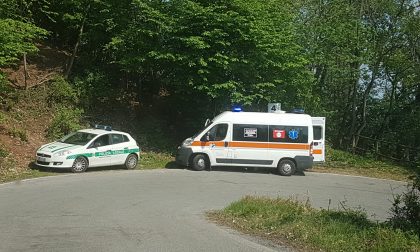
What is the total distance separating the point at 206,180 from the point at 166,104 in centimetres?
1201

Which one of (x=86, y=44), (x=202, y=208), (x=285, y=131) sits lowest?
(x=202, y=208)

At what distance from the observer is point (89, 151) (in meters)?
20.0

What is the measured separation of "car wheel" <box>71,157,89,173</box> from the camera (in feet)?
63.9

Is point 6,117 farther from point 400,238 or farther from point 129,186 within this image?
point 400,238

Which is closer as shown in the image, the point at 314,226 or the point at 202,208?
the point at 314,226

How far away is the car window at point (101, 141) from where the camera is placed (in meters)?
20.5

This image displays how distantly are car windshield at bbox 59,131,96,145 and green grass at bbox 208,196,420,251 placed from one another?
10.3m

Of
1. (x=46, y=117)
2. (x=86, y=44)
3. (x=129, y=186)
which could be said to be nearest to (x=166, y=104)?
(x=86, y=44)

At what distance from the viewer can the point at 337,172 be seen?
84.7 feet

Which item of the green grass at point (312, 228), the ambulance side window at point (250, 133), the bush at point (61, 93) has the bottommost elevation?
the green grass at point (312, 228)

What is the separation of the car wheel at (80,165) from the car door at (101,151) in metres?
0.24

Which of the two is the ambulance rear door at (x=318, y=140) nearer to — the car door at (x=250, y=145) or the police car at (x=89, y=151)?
the car door at (x=250, y=145)

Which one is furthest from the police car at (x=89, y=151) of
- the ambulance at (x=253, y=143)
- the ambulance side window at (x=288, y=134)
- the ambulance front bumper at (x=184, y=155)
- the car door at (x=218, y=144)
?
the ambulance side window at (x=288, y=134)

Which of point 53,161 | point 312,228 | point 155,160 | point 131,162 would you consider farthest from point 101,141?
point 312,228
